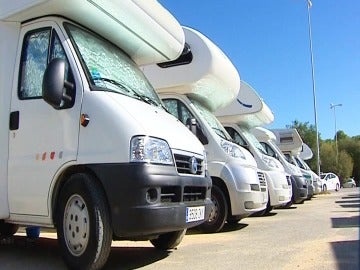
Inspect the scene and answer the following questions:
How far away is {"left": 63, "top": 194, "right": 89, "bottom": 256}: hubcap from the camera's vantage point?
187 inches

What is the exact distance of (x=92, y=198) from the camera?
465cm

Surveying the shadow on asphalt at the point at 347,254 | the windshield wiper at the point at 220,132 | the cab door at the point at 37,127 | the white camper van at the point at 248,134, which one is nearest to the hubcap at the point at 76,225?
the cab door at the point at 37,127

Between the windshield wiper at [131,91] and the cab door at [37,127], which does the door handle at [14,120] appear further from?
the windshield wiper at [131,91]

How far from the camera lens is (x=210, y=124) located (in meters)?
8.76

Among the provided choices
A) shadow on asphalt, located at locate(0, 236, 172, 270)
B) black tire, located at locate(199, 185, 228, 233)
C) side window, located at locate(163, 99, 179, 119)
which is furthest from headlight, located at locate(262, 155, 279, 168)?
shadow on asphalt, located at locate(0, 236, 172, 270)

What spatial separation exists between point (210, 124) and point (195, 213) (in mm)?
3621

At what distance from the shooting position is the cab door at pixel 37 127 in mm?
5020

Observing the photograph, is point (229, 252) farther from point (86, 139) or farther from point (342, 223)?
point (342, 223)

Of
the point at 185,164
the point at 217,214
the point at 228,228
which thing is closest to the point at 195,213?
the point at 185,164

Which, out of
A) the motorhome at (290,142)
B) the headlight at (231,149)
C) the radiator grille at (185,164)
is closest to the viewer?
the radiator grille at (185,164)

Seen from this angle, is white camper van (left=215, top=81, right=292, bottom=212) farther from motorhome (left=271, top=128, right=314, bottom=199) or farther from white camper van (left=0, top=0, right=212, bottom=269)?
motorhome (left=271, top=128, right=314, bottom=199)

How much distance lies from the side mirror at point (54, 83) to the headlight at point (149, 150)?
872 millimetres

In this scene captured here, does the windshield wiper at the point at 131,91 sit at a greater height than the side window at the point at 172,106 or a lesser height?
lesser

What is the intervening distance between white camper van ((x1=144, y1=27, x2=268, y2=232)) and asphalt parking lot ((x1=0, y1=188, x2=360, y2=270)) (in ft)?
1.62
